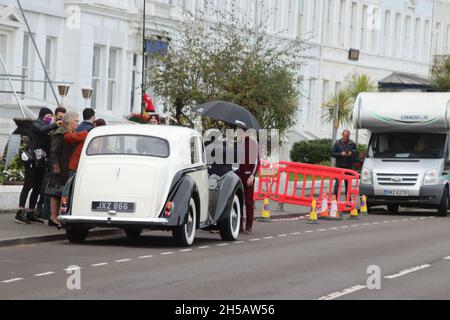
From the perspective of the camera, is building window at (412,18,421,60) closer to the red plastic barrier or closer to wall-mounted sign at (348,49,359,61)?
wall-mounted sign at (348,49,359,61)

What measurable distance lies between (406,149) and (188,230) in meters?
14.5

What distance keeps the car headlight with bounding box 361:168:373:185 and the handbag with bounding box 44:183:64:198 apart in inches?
508

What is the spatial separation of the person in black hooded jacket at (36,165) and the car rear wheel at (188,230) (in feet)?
10.4

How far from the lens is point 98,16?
4491 centimetres

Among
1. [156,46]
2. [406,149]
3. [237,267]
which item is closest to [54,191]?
[237,267]

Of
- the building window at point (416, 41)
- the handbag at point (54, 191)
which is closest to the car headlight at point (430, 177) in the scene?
the handbag at point (54, 191)

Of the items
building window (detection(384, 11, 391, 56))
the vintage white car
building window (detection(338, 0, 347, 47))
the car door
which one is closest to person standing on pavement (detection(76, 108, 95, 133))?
the vintage white car

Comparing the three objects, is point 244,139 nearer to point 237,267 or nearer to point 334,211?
point 237,267

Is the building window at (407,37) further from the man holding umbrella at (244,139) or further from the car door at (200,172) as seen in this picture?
the car door at (200,172)

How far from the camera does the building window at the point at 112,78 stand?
46.6 m

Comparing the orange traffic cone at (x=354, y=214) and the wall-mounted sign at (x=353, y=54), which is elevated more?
the wall-mounted sign at (x=353, y=54)

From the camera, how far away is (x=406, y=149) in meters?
34.3
